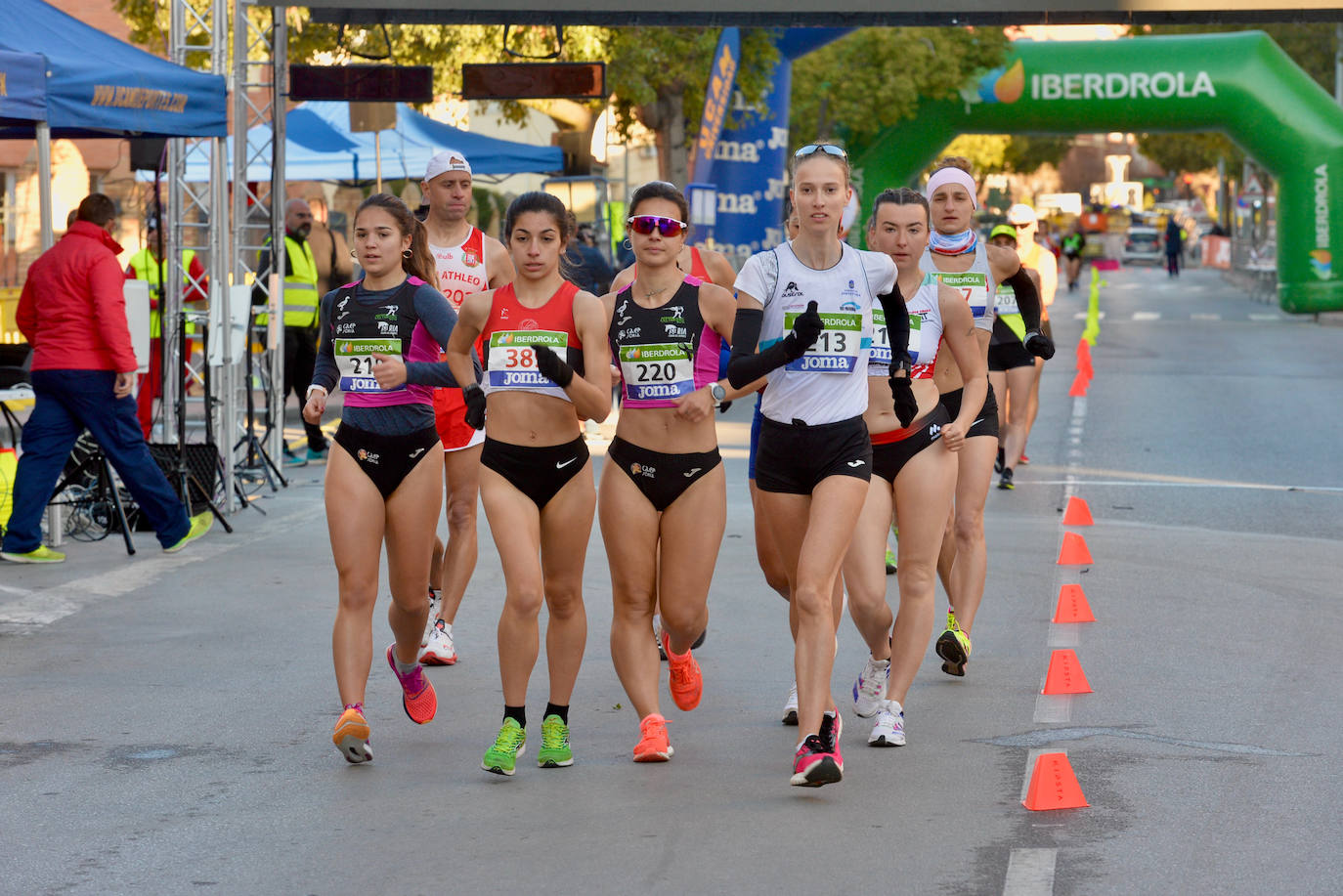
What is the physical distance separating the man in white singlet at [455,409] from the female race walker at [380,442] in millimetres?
1375

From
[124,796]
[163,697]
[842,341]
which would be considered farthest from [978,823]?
[163,697]

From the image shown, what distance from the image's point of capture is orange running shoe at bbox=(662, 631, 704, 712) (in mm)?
6645

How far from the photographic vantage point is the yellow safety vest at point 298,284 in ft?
50.8

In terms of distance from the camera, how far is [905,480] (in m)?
6.67

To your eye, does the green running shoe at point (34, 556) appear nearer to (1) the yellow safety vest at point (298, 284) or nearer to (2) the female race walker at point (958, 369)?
(1) the yellow safety vest at point (298, 284)

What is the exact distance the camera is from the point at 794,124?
1512 inches

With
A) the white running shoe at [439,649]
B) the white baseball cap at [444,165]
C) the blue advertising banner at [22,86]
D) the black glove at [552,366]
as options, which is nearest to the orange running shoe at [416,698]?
the white running shoe at [439,649]

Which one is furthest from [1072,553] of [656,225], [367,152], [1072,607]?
[367,152]

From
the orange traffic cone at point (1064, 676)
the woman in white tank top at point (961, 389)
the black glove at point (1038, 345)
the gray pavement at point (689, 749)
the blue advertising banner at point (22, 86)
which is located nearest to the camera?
the gray pavement at point (689, 749)

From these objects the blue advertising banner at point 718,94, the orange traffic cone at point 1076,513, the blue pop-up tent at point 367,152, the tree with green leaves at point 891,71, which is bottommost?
the orange traffic cone at point 1076,513

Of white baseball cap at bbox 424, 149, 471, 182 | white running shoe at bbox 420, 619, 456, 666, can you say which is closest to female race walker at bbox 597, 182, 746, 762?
white running shoe at bbox 420, 619, 456, 666

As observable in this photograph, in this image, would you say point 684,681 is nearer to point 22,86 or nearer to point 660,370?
point 660,370

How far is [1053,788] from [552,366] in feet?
6.62

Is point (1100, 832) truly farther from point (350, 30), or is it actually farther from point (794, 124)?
Answer: point (794, 124)
